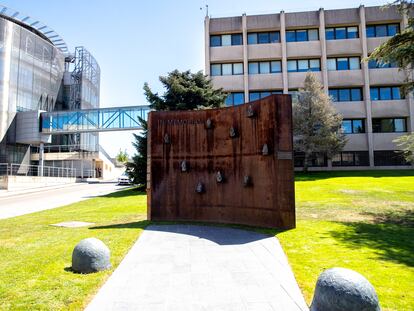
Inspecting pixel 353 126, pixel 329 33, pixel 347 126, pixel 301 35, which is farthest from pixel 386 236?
pixel 329 33

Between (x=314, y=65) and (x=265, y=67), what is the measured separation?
5.79 m

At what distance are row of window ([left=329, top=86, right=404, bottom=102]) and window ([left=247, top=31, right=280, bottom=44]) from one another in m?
9.41

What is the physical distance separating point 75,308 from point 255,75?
3585cm

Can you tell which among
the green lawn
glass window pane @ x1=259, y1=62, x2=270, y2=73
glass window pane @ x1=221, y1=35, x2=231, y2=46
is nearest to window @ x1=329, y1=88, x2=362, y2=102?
glass window pane @ x1=259, y1=62, x2=270, y2=73

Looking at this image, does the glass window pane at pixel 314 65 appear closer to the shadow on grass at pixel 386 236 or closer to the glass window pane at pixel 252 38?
the glass window pane at pixel 252 38

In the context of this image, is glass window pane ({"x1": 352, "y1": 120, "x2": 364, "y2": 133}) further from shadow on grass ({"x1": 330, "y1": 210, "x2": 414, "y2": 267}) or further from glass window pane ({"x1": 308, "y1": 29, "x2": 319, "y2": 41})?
shadow on grass ({"x1": 330, "y1": 210, "x2": 414, "y2": 267})

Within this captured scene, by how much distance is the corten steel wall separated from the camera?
9648mm

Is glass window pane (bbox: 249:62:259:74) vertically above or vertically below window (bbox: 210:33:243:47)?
below

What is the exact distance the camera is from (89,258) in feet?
18.7

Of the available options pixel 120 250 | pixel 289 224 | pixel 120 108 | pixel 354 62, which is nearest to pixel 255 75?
pixel 354 62

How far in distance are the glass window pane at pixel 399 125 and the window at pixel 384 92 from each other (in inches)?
111

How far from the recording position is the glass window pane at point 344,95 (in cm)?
3688

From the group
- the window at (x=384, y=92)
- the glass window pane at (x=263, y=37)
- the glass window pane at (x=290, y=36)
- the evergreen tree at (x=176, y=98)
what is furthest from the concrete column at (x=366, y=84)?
the evergreen tree at (x=176, y=98)

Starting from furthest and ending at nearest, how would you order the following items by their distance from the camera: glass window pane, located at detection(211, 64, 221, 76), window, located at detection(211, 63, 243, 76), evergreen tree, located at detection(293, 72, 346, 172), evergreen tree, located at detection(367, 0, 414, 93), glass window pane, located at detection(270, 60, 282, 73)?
1. glass window pane, located at detection(211, 64, 221, 76)
2. window, located at detection(211, 63, 243, 76)
3. glass window pane, located at detection(270, 60, 282, 73)
4. evergreen tree, located at detection(293, 72, 346, 172)
5. evergreen tree, located at detection(367, 0, 414, 93)
